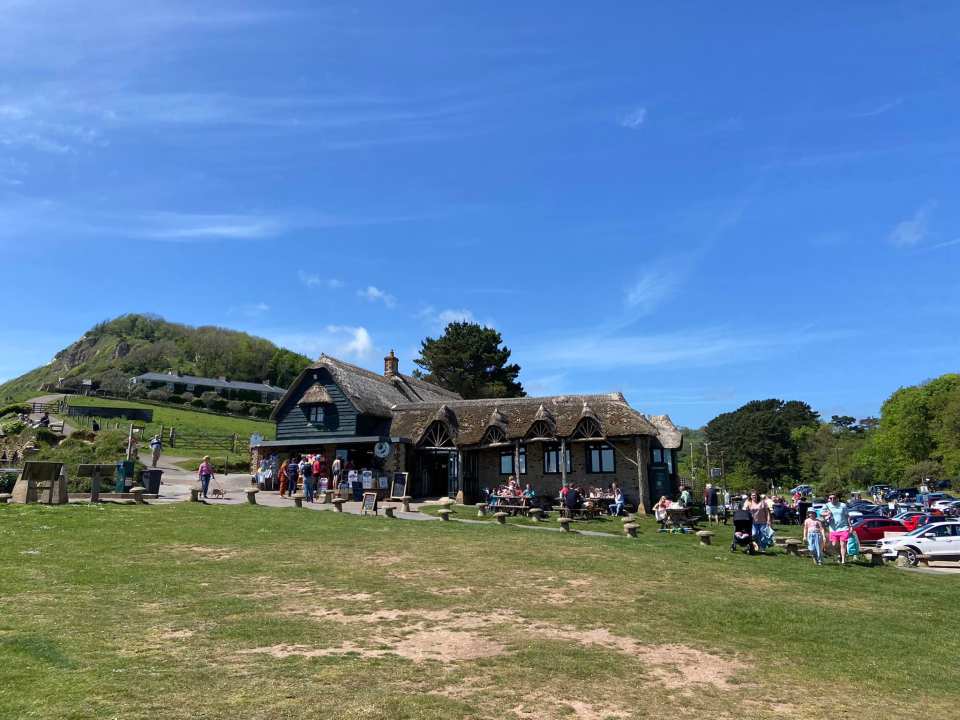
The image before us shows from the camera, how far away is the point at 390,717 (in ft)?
23.0

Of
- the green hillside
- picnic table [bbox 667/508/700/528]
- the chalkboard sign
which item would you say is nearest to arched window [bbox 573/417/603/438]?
picnic table [bbox 667/508/700/528]

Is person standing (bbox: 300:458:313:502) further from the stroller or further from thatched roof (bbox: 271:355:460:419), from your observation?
the stroller

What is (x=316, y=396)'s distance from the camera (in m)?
37.2

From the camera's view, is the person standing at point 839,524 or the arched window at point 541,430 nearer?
the person standing at point 839,524

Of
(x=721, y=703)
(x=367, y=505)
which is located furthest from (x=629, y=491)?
(x=721, y=703)

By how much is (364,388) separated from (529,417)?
9.59 m

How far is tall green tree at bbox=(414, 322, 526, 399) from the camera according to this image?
7125 centimetres

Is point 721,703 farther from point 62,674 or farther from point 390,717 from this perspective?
point 62,674

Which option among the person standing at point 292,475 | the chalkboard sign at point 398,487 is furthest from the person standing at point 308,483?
the chalkboard sign at point 398,487

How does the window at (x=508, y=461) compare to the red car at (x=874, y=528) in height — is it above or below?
above

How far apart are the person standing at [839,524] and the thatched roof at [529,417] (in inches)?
495

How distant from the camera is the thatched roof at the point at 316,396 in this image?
36.9 metres

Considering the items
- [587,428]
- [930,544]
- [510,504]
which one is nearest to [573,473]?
[587,428]

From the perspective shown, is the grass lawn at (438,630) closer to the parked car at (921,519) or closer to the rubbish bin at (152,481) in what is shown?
the rubbish bin at (152,481)
